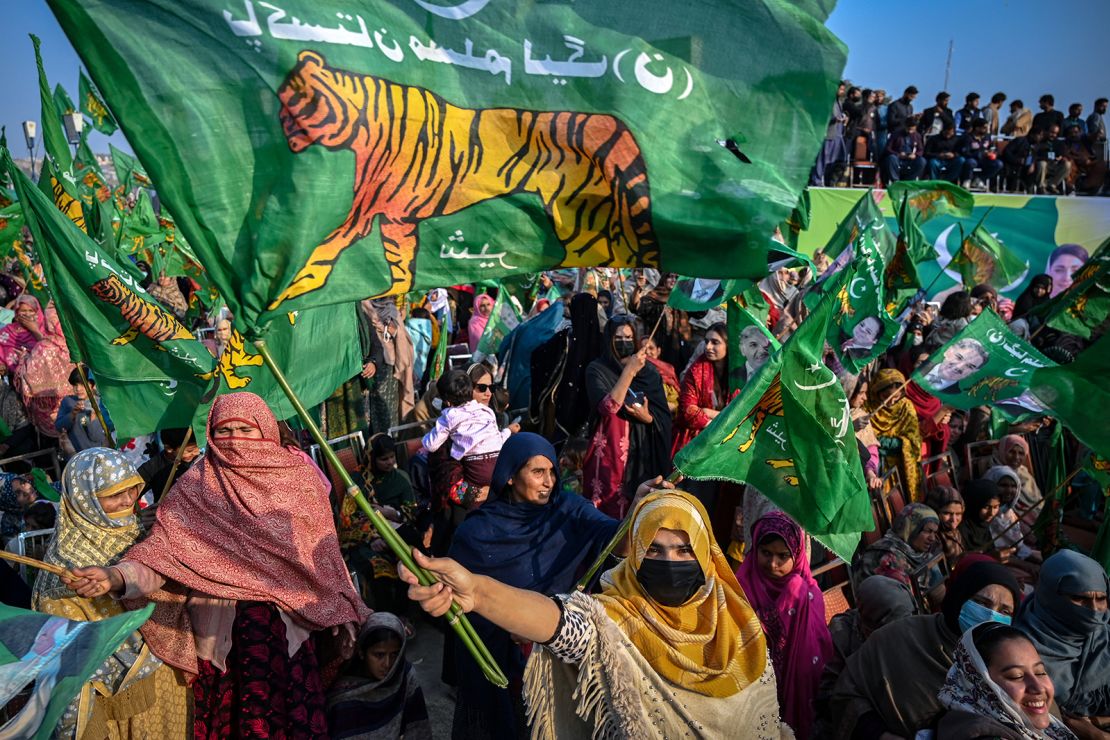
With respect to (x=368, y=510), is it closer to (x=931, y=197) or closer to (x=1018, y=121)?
(x=931, y=197)

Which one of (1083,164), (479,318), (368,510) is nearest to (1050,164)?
(1083,164)

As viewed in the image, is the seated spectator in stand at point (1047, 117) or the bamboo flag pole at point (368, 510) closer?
the bamboo flag pole at point (368, 510)

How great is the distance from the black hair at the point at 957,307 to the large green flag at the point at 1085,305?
2.20 metres

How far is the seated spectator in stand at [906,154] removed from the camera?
15656 millimetres

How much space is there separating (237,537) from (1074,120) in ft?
57.7

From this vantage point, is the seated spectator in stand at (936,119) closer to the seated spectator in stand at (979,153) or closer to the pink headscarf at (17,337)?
the seated spectator in stand at (979,153)

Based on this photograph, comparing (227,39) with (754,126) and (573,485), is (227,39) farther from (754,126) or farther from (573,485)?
(573,485)

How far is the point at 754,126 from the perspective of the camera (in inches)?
94.8

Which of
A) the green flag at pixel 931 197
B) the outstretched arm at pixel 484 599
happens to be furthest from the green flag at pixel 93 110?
the outstretched arm at pixel 484 599

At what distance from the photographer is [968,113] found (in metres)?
16.4

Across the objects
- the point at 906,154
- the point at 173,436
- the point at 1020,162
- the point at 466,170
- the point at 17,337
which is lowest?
the point at 17,337

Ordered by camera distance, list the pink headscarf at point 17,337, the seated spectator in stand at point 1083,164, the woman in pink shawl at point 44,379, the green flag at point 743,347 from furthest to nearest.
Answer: the seated spectator in stand at point 1083,164, the pink headscarf at point 17,337, the woman in pink shawl at point 44,379, the green flag at point 743,347

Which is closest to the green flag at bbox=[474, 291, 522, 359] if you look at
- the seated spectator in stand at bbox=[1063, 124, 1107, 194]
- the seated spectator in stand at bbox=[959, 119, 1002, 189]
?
the seated spectator in stand at bbox=[959, 119, 1002, 189]

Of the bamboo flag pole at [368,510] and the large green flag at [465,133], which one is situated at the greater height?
the large green flag at [465,133]
